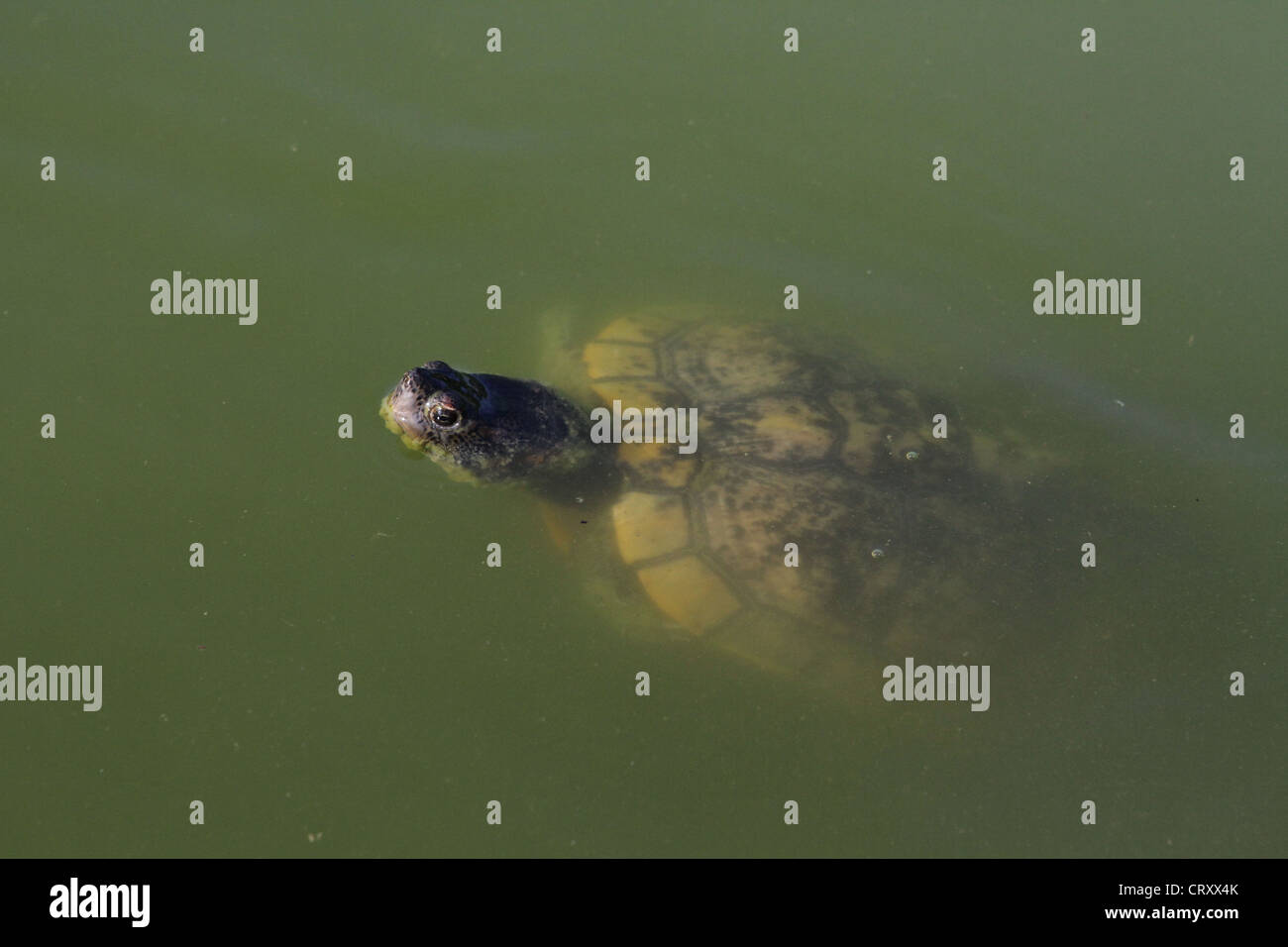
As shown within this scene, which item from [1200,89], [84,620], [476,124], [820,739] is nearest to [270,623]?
[84,620]

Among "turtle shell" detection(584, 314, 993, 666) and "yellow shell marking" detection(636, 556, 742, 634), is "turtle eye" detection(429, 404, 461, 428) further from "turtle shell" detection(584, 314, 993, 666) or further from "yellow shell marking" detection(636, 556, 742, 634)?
"yellow shell marking" detection(636, 556, 742, 634)

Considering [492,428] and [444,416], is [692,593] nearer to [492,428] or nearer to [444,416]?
[492,428]

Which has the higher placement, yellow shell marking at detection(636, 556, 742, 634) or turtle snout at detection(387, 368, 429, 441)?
turtle snout at detection(387, 368, 429, 441)

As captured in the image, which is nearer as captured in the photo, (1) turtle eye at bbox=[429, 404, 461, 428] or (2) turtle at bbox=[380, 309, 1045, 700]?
(2) turtle at bbox=[380, 309, 1045, 700]

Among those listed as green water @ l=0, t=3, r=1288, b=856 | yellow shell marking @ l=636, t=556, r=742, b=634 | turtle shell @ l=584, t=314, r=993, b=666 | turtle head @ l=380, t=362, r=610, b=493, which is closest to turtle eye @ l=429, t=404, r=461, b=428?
turtle head @ l=380, t=362, r=610, b=493

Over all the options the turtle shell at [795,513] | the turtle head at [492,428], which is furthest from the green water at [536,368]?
the turtle shell at [795,513]

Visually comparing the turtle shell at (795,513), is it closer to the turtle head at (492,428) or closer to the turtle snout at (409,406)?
the turtle head at (492,428)

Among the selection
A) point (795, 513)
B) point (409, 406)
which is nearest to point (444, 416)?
point (409, 406)
